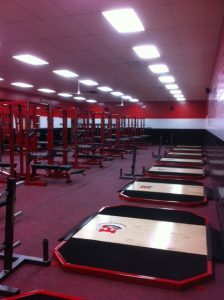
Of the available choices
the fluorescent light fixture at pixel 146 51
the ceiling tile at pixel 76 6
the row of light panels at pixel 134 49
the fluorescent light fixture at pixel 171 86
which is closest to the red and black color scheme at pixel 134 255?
the ceiling tile at pixel 76 6

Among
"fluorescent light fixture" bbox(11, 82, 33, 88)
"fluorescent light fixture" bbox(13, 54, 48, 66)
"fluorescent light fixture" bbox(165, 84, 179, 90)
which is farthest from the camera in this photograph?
"fluorescent light fixture" bbox(165, 84, 179, 90)

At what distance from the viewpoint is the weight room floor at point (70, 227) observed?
186cm

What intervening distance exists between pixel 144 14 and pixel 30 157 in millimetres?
2922

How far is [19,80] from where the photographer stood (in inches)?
373

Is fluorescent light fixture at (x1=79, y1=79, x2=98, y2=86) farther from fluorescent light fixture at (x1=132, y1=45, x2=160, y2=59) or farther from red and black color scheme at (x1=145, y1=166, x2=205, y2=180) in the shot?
red and black color scheme at (x1=145, y1=166, x2=205, y2=180)

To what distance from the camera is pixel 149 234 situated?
2664mm

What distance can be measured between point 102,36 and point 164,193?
280 cm

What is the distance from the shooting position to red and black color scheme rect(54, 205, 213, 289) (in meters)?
1.98

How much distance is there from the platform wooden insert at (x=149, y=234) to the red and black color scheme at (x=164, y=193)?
850 mm

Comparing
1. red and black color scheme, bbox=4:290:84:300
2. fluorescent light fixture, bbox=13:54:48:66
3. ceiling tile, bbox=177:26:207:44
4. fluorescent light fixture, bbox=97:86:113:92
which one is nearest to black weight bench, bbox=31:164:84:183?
fluorescent light fixture, bbox=13:54:48:66

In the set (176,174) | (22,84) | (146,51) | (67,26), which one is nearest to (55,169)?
(176,174)

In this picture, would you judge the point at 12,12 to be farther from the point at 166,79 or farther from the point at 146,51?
the point at 166,79

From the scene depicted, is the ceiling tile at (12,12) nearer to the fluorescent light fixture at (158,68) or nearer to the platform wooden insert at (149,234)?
the platform wooden insert at (149,234)

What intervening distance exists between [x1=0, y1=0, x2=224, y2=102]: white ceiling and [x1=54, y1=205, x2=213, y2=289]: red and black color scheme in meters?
2.63
